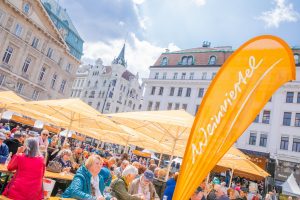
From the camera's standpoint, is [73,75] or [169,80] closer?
[169,80]

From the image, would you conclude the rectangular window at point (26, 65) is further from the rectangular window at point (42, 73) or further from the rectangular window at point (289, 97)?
the rectangular window at point (289, 97)

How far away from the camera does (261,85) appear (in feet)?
9.18

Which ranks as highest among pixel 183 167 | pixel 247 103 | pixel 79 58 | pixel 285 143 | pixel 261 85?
pixel 79 58

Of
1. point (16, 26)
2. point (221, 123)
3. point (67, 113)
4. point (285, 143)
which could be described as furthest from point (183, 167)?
point (16, 26)

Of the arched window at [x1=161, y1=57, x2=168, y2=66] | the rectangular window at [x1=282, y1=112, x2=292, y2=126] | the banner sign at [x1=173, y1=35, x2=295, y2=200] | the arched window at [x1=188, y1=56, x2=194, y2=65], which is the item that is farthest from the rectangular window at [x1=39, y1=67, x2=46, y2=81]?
the banner sign at [x1=173, y1=35, x2=295, y2=200]

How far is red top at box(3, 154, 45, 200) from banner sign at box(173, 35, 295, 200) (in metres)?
3.11

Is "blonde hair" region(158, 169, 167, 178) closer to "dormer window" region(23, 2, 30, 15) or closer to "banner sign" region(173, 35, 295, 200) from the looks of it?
"banner sign" region(173, 35, 295, 200)

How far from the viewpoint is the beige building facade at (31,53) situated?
37.3 metres

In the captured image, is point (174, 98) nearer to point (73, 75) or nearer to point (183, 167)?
point (73, 75)

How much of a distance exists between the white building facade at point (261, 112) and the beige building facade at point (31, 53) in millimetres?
15652

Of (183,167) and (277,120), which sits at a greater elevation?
(277,120)

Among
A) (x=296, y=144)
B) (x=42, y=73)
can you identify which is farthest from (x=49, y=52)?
(x=296, y=144)

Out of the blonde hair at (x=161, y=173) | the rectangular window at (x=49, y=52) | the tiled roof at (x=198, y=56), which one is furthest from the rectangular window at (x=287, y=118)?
the rectangular window at (x=49, y=52)

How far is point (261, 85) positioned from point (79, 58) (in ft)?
173
